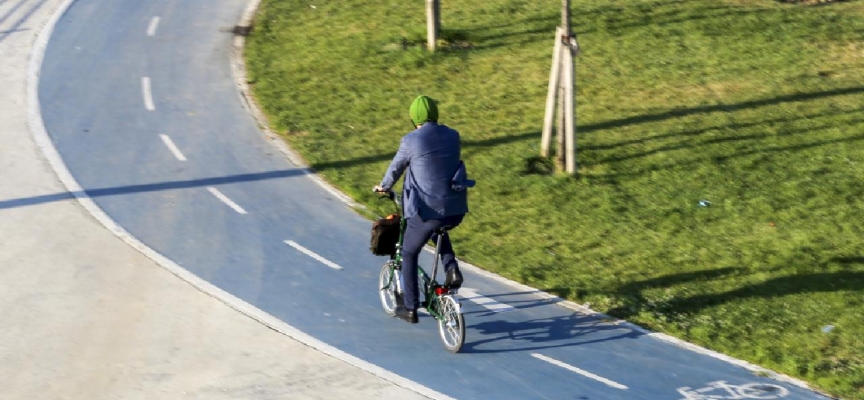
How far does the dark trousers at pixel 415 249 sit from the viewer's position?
9141 mm

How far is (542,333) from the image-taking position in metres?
9.88

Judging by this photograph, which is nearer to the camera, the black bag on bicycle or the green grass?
the black bag on bicycle

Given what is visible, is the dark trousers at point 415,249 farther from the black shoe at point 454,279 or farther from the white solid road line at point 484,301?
the white solid road line at point 484,301

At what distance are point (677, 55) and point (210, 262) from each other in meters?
10.1

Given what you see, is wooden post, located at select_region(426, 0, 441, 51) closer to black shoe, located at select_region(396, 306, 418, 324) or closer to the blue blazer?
black shoe, located at select_region(396, 306, 418, 324)

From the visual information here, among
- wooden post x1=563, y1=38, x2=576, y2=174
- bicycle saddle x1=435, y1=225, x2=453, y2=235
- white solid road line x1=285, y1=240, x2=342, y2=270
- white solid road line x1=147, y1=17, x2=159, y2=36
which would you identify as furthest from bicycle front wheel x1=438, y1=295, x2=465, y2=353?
white solid road line x1=147, y1=17, x2=159, y2=36

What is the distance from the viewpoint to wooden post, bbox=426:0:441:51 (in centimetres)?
1872

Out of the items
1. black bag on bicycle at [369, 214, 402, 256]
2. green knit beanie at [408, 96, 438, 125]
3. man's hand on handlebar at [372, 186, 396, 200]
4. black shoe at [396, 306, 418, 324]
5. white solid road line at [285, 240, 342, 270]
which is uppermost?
green knit beanie at [408, 96, 438, 125]

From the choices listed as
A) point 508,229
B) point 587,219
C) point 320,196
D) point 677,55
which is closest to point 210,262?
point 320,196

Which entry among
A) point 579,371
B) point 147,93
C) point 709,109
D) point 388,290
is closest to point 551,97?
point 709,109

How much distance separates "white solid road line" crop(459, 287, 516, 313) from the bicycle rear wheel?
32.9 inches

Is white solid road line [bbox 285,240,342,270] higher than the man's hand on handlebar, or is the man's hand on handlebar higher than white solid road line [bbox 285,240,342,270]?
the man's hand on handlebar

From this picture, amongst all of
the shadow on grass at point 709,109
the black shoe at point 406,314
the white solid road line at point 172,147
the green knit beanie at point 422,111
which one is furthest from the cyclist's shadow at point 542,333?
the white solid road line at point 172,147

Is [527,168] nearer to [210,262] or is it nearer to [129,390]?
[210,262]
